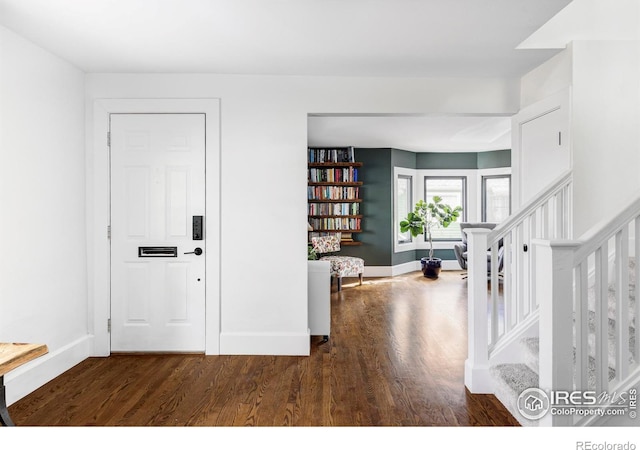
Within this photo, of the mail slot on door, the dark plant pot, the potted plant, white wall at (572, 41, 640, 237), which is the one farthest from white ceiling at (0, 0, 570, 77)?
the dark plant pot

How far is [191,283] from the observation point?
3.49 meters

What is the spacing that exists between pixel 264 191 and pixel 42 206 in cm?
159

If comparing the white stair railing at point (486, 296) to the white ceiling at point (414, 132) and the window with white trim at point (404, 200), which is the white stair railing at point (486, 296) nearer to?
the white ceiling at point (414, 132)

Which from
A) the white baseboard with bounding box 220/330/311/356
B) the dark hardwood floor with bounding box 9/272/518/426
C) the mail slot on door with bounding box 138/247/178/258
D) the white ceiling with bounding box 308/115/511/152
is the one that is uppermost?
the white ceiling with bounding box 308/115/511/152

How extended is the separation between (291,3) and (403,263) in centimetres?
627

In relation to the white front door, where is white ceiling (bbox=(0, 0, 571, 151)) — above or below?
above

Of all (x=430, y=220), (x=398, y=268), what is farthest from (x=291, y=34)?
(x=430, y=220)

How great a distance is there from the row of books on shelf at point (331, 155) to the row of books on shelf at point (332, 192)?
475 mm

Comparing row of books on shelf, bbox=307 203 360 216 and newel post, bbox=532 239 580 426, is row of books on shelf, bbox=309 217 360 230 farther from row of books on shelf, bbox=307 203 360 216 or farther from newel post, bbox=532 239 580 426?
newel post, bbox=532 239 580 426

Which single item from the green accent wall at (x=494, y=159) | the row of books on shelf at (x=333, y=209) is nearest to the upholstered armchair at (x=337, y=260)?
the row of books on shelf at (x=333, y=209)

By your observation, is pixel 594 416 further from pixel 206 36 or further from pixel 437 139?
pixel 437 139

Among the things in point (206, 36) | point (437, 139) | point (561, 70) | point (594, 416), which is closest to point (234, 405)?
point (594, 416)

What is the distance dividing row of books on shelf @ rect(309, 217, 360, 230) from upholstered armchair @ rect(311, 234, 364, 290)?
0.29m

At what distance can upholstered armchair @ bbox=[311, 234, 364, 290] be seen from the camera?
250 inches
